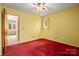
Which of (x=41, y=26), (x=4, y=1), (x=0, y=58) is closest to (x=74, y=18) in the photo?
(x=41, y=26)

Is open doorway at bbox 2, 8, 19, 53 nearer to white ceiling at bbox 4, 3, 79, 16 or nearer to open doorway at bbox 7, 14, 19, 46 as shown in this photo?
open doorway at bbox 7, 14, 19, 46

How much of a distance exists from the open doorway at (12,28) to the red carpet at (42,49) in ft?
0.33

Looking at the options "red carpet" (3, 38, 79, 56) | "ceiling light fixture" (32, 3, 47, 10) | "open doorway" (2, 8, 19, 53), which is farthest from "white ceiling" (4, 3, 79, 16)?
"red carpet" (3, 38, 79, 56)

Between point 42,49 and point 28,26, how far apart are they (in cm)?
45

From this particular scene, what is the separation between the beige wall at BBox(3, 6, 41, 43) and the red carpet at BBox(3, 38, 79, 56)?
10 centimetres

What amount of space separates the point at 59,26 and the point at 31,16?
0.49 meters

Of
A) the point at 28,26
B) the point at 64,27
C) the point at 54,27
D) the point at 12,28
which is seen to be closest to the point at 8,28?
the point at 12,28

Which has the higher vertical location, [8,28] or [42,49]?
[8,28]

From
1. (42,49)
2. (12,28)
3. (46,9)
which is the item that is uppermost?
(46,9)

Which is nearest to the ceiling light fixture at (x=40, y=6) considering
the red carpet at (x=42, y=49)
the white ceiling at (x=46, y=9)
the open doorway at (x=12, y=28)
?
the white ceiling at (x=46, y=9)

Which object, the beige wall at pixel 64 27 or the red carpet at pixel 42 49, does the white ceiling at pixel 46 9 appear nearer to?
the beige wall at pixel 64 27

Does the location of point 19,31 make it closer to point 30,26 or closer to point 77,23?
point 30,26

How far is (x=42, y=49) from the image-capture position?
1.47 metres

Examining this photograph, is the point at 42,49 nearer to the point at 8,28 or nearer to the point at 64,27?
the point at 64,27
